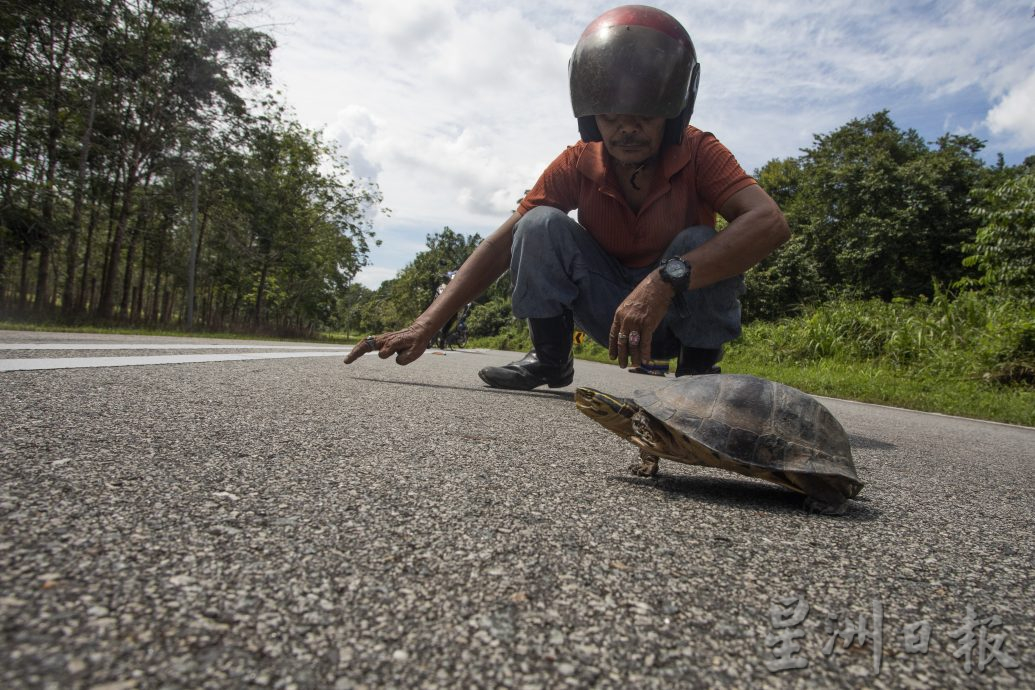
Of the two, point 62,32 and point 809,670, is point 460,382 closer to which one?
point 809,670

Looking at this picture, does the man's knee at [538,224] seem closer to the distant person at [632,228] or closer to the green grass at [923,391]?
the distant person at [632,228]

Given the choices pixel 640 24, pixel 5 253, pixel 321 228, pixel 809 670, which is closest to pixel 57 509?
pixel 809 670

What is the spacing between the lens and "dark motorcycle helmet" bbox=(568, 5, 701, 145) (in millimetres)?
2297

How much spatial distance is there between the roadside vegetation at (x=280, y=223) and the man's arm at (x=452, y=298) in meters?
5.10

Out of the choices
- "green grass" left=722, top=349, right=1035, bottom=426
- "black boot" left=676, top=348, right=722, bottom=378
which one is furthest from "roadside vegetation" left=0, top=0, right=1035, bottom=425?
"black boot" left=676, top=348, right=722, bottom=378

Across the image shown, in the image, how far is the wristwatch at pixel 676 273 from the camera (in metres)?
2.16

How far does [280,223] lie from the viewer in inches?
1000

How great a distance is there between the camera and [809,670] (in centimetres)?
69

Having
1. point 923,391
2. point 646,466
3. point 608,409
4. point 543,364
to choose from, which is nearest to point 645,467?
point 646,466

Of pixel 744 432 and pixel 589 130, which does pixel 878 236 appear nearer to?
pixel 589 130

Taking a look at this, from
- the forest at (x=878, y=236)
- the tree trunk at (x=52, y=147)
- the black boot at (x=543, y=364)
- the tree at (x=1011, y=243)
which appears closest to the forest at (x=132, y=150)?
the tree trunk at (x=52, y=147)

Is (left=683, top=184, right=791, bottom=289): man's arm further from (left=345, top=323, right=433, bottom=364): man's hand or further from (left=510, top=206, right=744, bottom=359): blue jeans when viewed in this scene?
(left=345, top=323, right=433, bottom=364): man's hand

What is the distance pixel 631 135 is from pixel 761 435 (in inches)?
61.6

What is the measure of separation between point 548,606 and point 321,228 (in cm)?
3073
